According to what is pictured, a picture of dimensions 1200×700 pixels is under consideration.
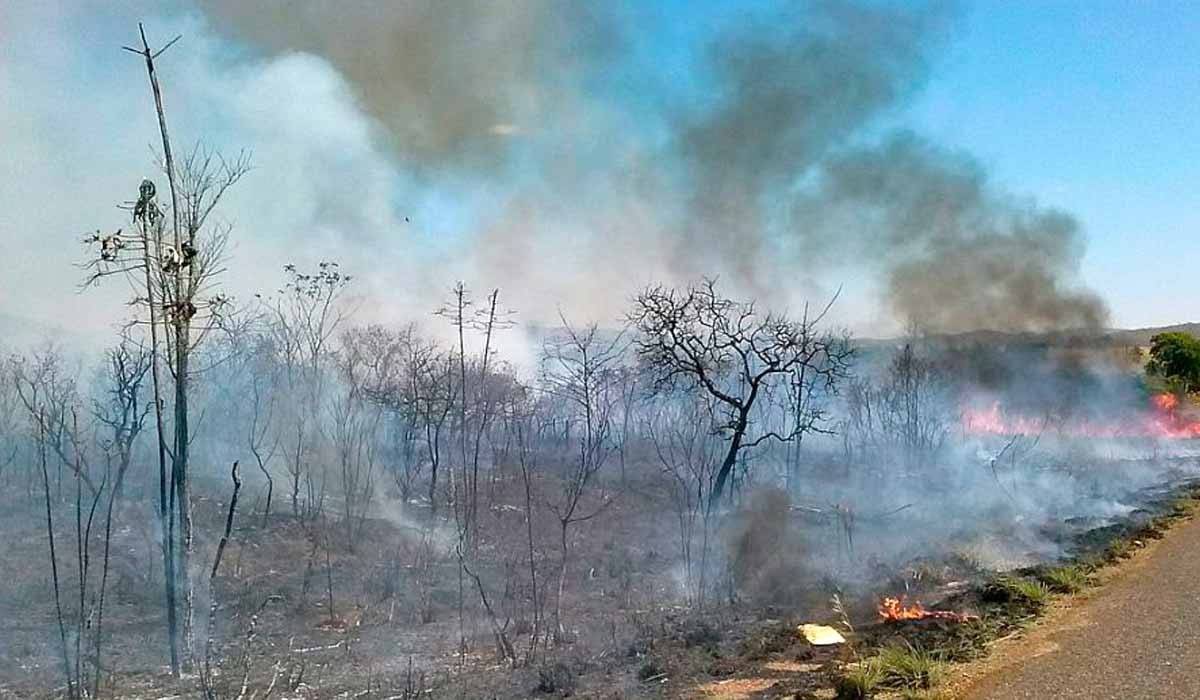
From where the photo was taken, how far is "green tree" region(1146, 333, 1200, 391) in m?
42.8

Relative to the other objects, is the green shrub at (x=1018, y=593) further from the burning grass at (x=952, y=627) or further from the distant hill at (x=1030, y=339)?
the distant hill at (x=1030, y=339)

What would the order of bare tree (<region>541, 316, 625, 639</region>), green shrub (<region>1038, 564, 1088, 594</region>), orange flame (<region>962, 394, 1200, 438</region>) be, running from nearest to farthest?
green shrub (<region>1038, 564, 1088, 594</region>)
bare tree (<region>541, 316, 625, 639</region>)
orange flame (<region>962, 394, 1200, 438</region>)

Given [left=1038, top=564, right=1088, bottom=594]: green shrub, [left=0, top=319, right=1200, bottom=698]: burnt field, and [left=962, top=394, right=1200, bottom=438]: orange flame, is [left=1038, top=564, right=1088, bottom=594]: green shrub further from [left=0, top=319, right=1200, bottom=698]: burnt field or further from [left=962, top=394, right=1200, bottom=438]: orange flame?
[left=962, top=394, right=1200, bottom=438]: orange flame

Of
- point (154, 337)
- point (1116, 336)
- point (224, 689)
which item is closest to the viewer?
point (224, 689)

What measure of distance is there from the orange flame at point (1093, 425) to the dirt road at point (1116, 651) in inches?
1069

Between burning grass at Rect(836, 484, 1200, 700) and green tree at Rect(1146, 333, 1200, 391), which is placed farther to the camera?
green tree at Rect(1146, 333, 1200, 391)

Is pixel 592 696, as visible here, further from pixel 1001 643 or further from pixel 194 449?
pixel 194 449

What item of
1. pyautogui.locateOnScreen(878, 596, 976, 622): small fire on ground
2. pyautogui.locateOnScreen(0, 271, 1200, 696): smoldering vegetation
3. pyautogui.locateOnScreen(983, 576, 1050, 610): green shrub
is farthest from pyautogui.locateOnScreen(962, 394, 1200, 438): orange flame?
pyautogui.locateOnScreen(878, 596, 976, 622): small fire on ground

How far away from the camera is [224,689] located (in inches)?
382

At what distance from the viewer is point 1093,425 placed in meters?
37.8

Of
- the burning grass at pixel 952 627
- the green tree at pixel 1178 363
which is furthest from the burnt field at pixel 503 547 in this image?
the green tree at pixel 1178 363

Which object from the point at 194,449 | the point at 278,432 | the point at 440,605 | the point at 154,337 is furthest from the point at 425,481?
the point at 154,337

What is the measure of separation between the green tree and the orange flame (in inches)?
119

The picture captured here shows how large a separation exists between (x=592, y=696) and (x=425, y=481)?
58.6 feet
